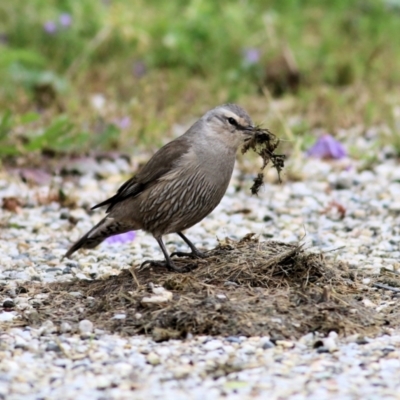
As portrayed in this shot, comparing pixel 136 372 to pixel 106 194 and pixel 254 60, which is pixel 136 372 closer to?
pixel 106 194

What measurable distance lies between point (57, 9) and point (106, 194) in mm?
4566

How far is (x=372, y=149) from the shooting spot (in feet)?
28.8

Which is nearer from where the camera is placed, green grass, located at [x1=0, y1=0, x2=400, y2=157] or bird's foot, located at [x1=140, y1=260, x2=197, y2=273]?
bird's foot, located at [x1=140, y1=260, x2=197, y2=273]

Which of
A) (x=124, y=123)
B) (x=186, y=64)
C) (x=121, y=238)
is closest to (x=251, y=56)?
(x=186, y=64)

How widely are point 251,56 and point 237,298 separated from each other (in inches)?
251

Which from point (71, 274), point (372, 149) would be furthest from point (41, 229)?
point (372, 149)

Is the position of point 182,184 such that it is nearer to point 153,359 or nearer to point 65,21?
point 153,359

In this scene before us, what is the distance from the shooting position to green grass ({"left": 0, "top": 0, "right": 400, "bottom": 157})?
949cm

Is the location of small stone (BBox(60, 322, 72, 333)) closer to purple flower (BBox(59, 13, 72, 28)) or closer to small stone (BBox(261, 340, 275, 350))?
small stone (BBox(261, 340, 275, 350))

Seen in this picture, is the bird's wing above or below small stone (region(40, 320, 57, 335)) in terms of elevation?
above

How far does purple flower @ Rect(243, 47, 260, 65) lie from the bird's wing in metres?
5.10

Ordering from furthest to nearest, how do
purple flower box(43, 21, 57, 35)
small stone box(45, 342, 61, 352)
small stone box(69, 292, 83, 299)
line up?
purple flower box(43, 21, 57, 35)
small stone box(69, 292, 83, 299)
small stone box(45, 342, 61, 352)

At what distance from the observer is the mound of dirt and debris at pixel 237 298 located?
477 cm

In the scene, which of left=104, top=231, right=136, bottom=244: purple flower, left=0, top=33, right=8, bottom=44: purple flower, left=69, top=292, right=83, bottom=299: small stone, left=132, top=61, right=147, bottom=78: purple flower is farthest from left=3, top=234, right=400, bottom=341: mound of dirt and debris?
left=0, top=33, right=8, bottom=44: purple flower
